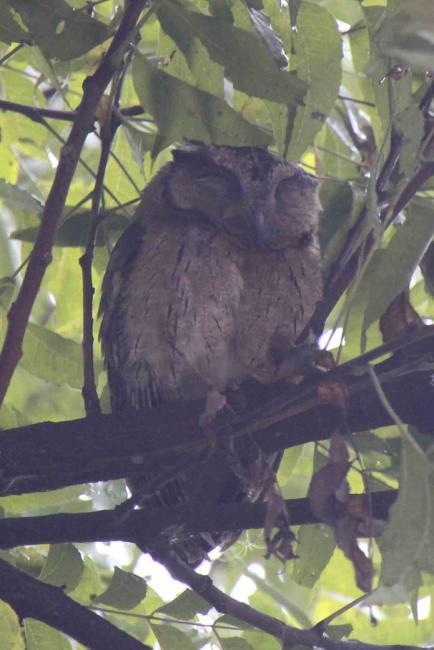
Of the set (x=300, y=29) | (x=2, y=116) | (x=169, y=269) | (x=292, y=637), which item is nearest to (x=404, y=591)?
(x=292, y=637)

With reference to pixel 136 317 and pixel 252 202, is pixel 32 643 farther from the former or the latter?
pixel 252 202

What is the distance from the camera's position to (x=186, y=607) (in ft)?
7.22

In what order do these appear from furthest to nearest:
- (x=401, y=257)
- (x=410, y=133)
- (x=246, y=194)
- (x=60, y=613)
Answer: (x=246, y=194) < (x=60, y=613) < (x=401, y=257) < (x=410, y=133)

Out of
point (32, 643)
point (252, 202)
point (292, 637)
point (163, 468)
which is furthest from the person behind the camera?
point (252, 202)

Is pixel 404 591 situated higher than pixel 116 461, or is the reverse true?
pixel 116 461

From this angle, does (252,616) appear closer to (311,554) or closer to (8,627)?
(311,554)

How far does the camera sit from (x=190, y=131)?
85.8 inches

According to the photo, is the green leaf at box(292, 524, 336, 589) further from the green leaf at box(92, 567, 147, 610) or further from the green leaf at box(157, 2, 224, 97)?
the green leaf at box(157, 2, 224, 97)

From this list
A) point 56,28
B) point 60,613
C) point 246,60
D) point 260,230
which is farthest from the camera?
point 260,230

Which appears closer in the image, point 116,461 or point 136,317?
point 116,461

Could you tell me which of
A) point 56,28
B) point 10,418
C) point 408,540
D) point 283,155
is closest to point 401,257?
point 283,155

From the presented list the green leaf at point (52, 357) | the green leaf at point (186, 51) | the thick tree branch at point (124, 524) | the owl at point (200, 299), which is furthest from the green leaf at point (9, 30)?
the thick tree branch at point (124, 524)

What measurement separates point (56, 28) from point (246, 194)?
1.33 m

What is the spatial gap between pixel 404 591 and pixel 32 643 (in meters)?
1.12
